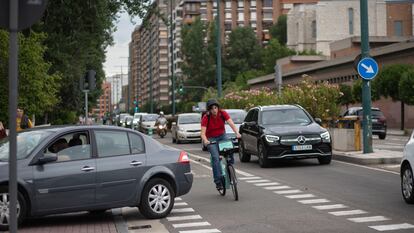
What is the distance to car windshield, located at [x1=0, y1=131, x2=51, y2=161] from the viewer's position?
30.1 feet

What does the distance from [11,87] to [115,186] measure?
435cm

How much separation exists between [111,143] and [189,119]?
2657 centimetres

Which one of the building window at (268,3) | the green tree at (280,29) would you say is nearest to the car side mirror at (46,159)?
the green tree at (280,29)

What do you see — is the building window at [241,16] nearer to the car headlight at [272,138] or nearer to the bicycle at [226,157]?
the car headlight at [272,138]

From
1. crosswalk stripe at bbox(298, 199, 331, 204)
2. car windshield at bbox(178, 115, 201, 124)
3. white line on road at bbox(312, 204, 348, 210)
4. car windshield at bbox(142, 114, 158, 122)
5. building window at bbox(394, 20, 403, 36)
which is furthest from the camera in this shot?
building window at bbox(394, 20, 403, 36)

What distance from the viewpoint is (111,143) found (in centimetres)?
974

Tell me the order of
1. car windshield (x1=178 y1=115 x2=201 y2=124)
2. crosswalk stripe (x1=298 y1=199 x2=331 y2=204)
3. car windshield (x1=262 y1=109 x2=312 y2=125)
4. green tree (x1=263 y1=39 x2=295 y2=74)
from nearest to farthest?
crosswalk stripe (x1=298 y1=199 x2=331 y2=204) < car windshield (x1=262 y1=109 x2=312 y2=125) < car windshield (x1=178 y1=115 x2=201 y2=124) < green tree (x1=263 y1=39 x2=295 y2=74)

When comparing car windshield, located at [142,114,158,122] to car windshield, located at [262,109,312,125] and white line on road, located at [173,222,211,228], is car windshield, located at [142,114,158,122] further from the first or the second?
white line on road, located at [173,222,211,228]

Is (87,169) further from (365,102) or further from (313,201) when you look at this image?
(365,102)

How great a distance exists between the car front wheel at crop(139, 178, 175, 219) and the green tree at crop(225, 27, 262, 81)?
110 m

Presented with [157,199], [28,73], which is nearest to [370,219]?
[157,199]

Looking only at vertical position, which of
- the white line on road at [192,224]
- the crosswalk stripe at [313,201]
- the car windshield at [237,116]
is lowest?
the white line on road at [192,224]

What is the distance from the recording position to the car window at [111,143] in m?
9.64

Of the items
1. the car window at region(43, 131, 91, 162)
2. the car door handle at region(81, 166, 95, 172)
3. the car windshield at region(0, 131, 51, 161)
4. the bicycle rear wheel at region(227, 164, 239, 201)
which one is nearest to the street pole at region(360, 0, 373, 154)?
the bicycle rear wheel at region(227, 164, 239, 201)
